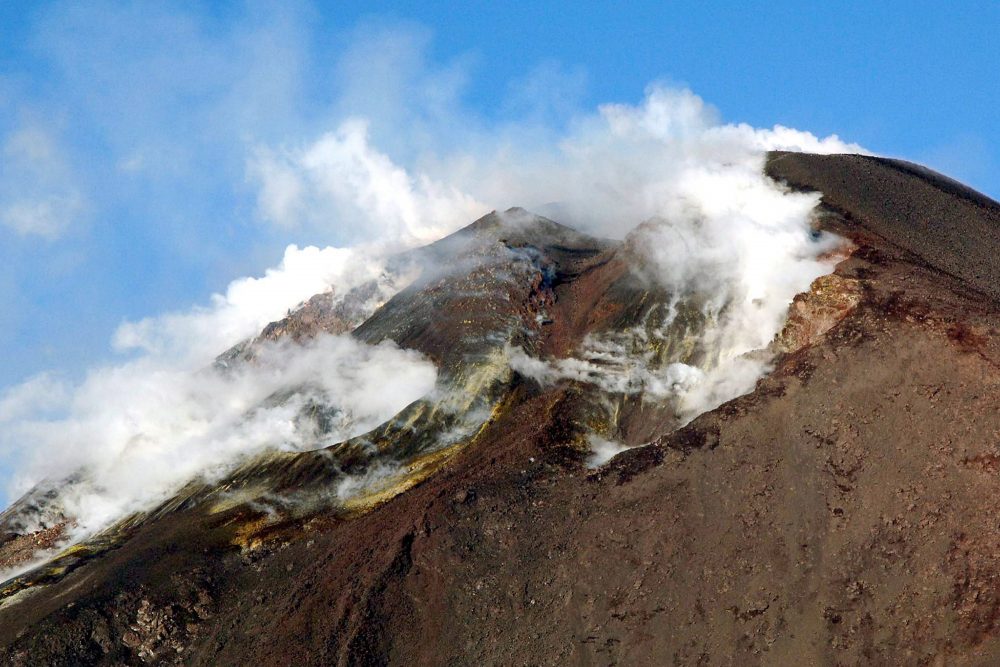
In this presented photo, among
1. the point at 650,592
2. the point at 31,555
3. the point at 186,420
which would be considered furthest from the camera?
the point at 186,420

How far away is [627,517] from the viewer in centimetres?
5247

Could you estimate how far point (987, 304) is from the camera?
5978cm

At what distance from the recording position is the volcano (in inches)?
1832

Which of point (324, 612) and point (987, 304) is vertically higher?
point (324, 612)

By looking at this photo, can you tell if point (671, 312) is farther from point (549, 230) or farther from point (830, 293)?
point (549, 230)

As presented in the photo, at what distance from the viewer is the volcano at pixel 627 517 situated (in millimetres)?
46531

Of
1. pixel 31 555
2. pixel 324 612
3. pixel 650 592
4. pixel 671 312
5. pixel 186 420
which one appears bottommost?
pixel 650 592

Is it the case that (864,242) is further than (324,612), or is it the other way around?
(864,242)

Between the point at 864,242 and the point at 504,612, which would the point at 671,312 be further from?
the point at 504,612

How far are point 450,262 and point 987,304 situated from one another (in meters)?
47.4

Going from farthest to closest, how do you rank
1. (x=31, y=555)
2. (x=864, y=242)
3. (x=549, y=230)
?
(x=549, y=230), (x=31, y=555), (x=864, y=242)

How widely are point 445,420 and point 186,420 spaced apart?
107 ft

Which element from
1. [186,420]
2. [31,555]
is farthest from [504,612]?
[186,420]

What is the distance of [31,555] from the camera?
74.2 meters
